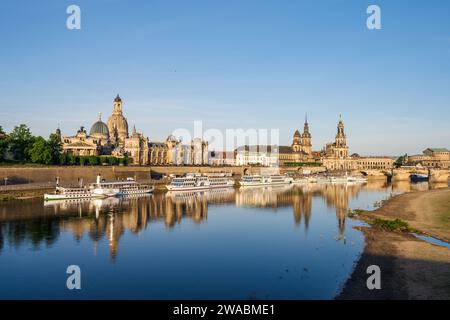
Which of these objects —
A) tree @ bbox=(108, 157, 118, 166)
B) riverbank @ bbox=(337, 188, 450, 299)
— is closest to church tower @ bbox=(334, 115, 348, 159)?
tree @ bbox=(108, 157, 118, 166)

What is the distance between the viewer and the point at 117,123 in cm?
12138

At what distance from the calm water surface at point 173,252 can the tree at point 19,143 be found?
27.4 metres

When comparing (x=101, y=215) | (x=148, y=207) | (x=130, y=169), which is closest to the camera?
(x=101, y=215)

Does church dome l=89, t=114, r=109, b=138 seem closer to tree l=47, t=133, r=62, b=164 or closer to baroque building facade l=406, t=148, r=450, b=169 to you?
tree l=47, t=133, r=62, b=164

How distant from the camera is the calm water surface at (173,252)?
62.7 feet

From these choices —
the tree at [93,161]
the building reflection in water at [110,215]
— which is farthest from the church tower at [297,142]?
the building reflection in water at [110,215]

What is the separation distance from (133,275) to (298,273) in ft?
26.8

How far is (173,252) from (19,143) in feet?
177

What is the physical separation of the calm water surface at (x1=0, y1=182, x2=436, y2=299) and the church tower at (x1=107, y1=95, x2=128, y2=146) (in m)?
74.7

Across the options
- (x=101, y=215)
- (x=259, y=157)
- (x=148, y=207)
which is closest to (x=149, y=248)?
(x=101, y=215)

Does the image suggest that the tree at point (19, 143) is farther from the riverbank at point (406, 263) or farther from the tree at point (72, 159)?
the riverbank at point (406, 263)

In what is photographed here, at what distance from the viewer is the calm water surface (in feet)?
62.7
